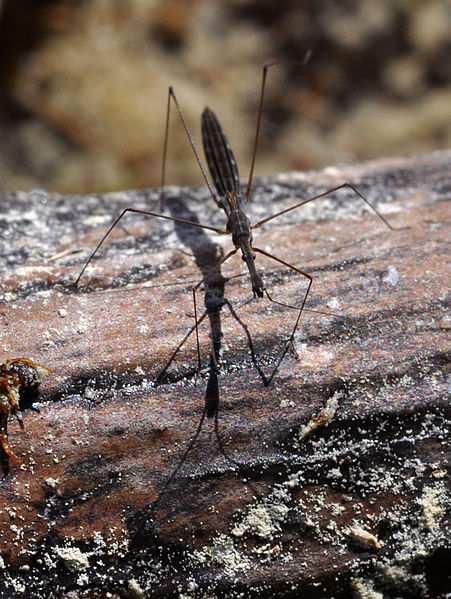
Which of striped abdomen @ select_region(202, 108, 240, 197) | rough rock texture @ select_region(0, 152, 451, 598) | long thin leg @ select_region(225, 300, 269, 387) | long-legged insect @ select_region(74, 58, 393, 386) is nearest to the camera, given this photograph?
rough rock texture @ select_region(0, 152, 451, 598)

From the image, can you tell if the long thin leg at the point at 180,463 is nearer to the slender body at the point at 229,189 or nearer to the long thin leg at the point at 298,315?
the long thin leg at the point at 298,315

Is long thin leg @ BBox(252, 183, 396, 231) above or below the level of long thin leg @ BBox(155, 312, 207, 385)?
above

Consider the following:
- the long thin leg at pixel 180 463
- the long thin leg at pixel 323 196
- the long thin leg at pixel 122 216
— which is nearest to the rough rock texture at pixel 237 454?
the long thin leg at pixel 180 463

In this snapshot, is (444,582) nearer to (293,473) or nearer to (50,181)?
(293,473)

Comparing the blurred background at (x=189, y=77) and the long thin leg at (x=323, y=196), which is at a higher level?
the blurred background at (x=189, y=77)

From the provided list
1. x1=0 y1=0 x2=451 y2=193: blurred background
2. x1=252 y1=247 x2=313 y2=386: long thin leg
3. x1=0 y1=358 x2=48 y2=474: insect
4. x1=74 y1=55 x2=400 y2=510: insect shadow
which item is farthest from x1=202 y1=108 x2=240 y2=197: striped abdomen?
x1=0 y1=358 x2=48 y2=474: insect

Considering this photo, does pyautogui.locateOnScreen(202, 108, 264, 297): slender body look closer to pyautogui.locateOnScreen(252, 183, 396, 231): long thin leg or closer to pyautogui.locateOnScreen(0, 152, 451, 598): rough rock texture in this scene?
pyautogui.locateOnScreen(252, 183, 396, 231): long thin leg

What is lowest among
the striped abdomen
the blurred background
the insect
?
the insect
